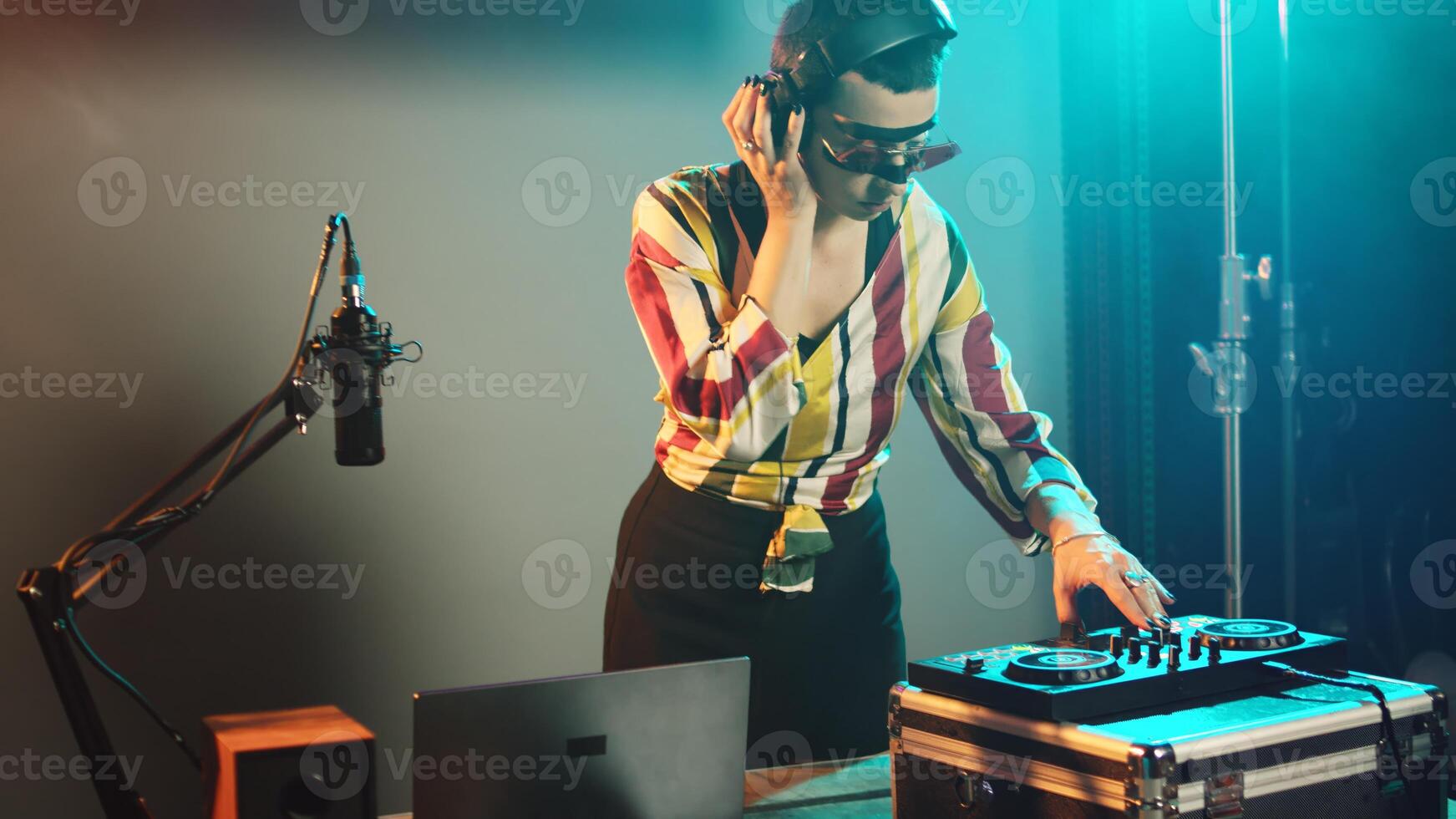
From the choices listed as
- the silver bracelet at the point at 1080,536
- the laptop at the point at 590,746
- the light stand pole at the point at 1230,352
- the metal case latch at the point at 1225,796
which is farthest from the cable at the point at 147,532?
the light stand pole at the point at 1230,352

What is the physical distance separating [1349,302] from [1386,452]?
390mm

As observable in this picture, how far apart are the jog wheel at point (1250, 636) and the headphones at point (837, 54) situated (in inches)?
51.3

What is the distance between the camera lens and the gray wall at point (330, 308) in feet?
7.70

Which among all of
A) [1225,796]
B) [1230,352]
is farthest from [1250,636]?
[1230,352]

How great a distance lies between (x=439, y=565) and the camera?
2.60 metres

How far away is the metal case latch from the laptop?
607mm

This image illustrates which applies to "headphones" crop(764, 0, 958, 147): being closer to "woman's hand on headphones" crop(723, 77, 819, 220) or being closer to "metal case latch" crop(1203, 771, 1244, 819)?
"woman's hand on headphones" crop(723, 77, 819, 220)

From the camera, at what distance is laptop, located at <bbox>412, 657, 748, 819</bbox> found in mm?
1388

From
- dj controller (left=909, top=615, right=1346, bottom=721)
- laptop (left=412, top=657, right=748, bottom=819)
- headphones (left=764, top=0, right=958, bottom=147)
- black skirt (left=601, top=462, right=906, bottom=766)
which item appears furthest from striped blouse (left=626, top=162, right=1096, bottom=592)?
laptop (left=412, top=657, right=748, bottom=819)

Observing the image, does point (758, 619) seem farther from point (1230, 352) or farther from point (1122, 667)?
point (1230, 352)

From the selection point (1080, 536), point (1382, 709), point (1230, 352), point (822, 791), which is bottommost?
point (822, 791)

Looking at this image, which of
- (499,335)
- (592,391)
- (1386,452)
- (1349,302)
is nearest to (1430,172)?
(1349,302)

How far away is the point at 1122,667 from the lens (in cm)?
169

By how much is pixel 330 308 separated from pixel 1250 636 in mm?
1880
